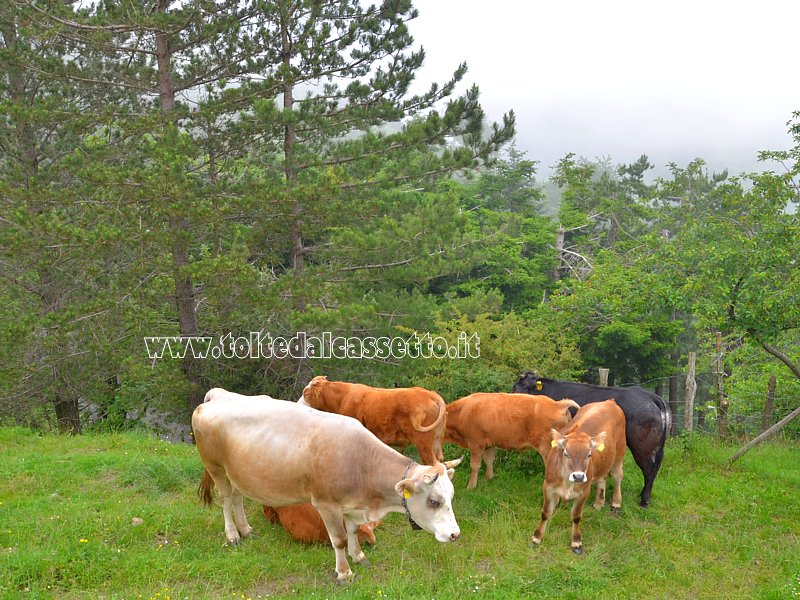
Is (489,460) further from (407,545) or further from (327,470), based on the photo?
(327,470)

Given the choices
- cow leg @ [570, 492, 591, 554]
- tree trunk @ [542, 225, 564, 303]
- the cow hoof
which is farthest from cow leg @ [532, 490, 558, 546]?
tree trunk @ [542, 225, 564, 303]

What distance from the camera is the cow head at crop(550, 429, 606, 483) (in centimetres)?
602

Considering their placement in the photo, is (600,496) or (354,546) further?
(600,496)

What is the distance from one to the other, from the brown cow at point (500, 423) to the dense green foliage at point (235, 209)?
2.05m

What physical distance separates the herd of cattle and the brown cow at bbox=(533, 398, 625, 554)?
15mm

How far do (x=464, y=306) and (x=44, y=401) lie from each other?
11.4m

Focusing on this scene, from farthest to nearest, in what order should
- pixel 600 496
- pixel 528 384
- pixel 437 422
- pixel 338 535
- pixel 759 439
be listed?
pixel 528 384, pixel 759 439, pixel 600 496, pixel 437 422, pixel 338 535

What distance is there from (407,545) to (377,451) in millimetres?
1398

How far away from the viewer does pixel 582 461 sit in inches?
240

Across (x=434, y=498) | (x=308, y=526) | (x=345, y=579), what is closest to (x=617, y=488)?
(x=434, y=498)

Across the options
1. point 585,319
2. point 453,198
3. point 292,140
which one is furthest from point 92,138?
point 585,319

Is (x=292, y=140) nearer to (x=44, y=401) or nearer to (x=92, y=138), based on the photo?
(x=92, y=138)

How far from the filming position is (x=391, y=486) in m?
5.73

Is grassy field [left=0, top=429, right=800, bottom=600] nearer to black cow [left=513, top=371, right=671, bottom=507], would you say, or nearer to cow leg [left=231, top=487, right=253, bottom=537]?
cow leg [left=231, top=487, right=253, bottom=537]
